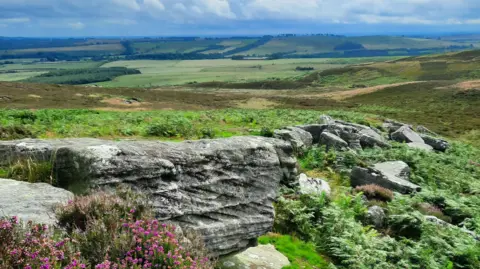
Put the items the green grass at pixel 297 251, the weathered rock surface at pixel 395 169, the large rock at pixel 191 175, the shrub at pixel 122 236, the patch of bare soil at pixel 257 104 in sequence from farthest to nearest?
1. the patch of bare soil at pixel 257 104
2. the weathered rock surface at pixel 395 169
3. the green grass at pixel 297 251
4. the large rock at pixel 191 175
5. the shrub at pixel 122 236

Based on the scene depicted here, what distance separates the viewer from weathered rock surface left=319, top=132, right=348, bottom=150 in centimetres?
2434

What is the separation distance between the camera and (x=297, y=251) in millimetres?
10336

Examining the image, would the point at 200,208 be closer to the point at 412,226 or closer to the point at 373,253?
the point at 373,253

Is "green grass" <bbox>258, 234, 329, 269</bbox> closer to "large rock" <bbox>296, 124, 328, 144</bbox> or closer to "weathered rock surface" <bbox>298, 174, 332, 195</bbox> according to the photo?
"weathered rock surface" <bbox>298, 174, 332, 195</bbox>

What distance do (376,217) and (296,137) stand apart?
9440 millimetres

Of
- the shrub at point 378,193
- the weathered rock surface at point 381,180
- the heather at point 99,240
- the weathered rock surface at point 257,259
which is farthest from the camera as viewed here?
the weathered rock surface at point 381,180

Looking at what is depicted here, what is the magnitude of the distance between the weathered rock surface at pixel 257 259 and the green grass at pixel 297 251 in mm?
258

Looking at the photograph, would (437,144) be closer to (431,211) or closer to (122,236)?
(431,211)

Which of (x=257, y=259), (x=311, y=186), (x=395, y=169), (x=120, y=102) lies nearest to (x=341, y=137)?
(x=395, y=169)

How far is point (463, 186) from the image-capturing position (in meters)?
21.5

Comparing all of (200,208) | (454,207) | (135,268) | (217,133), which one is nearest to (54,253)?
(135,268)

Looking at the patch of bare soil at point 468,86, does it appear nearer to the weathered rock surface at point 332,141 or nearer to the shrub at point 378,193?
the weathered rock surface at point 332,141

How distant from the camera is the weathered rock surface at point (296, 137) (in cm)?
2219

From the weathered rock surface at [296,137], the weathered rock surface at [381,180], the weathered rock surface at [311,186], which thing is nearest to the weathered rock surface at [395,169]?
the weathered rock surface at [381,180]
